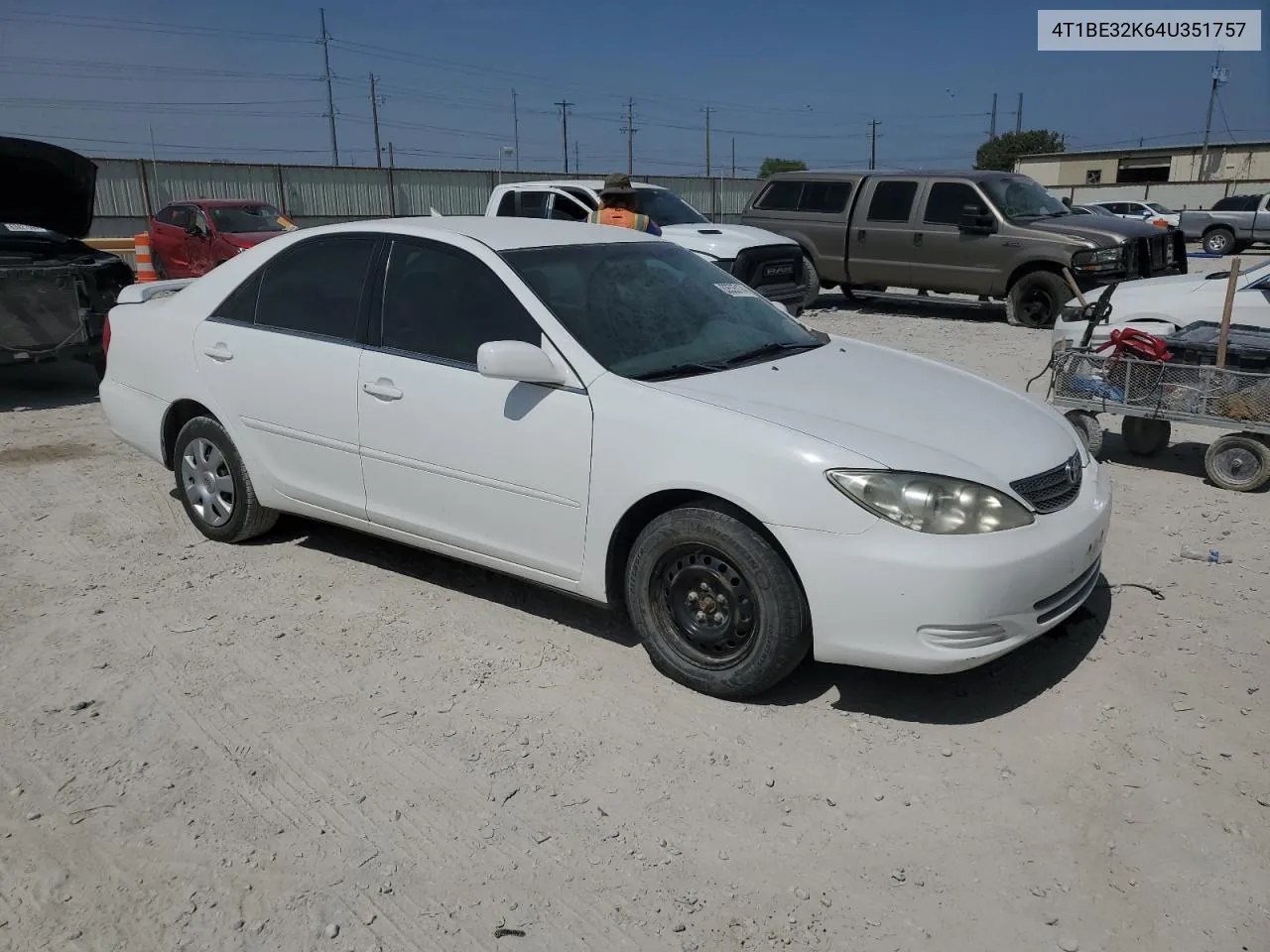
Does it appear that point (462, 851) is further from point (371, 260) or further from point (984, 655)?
point (371, 260)

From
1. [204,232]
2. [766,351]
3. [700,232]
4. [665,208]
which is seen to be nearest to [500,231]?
[766,351]

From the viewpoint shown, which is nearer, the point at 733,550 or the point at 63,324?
the point at 733,550

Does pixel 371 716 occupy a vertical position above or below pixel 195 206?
below

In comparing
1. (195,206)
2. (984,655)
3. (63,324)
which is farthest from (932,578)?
(195,206)

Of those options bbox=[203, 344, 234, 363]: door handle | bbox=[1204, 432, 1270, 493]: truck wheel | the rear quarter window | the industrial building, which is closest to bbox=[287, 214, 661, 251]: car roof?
bbox=[203, 344, 234, 363]: door handle

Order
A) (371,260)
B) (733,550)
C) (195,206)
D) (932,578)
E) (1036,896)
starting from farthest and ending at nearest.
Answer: (195,206), (371,260), (733,550), (932,578), (1036,896)

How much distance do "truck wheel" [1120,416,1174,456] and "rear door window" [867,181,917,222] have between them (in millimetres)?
7732

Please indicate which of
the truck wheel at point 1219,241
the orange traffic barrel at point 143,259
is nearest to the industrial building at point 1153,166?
the truck wheel at point 1219,241

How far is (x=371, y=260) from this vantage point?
4547mm

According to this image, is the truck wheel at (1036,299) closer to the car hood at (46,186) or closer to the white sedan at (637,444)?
the white sedan at (637,444)

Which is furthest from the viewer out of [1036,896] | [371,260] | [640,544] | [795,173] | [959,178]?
[795,173]

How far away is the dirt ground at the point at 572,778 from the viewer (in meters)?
2.69

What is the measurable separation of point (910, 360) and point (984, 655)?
65.5 inches

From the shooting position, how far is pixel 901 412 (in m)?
3.76
